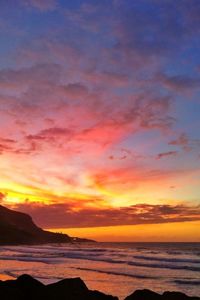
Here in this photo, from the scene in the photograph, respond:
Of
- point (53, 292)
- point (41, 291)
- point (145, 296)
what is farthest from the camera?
point (145, 296)

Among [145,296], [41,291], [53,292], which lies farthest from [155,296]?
[41,291]

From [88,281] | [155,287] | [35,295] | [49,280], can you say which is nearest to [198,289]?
[155,287]

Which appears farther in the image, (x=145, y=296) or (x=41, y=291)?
(x=145, y=296)

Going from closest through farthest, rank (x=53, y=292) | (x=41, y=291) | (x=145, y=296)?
(x=41, y=291), (x=53, y=292), (x=145, y=296)

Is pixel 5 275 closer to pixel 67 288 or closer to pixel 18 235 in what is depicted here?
pixel 67 288

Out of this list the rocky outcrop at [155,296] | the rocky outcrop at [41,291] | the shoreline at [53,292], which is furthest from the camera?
the rocky outcrop at [155,296]

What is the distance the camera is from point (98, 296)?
17.2m

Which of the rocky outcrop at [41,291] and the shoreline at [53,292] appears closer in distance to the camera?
the rocky outcrop at [41,291]

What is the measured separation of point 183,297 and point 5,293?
688 centimetres

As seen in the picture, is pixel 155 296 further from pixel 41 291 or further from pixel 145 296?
pixel 41 291

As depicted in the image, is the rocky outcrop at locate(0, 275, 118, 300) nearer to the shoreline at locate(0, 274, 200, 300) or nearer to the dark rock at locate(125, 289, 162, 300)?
the shoreline at locate(0, 274, 200, 300)

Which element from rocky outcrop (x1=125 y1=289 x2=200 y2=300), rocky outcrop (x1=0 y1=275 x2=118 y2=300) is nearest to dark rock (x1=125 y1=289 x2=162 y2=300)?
rocky outcrop (x1=125 y1=289 x2=200 y2=300)

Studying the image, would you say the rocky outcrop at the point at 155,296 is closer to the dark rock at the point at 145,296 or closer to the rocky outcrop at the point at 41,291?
the dark rock at the point at 145,296

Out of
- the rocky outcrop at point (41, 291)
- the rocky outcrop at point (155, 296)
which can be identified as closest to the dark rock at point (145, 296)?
the rocky outcrop at point (155, 296)
